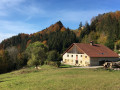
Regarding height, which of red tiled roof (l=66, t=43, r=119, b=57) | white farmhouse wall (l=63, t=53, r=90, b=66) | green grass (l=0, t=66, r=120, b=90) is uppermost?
red tiled roof (l=66, t=43, r=119, b=57)

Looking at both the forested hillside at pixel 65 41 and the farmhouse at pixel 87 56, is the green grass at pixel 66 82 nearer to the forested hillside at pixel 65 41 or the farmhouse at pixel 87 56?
the forested hillside at pixel 65 41

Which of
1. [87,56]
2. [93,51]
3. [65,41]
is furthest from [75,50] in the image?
[65,41]

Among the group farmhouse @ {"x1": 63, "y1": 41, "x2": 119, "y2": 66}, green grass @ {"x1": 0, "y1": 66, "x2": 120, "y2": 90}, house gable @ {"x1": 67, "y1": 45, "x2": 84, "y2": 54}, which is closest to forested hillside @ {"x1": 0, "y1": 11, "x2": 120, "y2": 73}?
house gable @ {"x1": 67, "y1": 45, "x2": 84, "y2": 54}

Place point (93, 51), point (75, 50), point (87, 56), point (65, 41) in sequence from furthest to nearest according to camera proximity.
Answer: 1. point (65, 41)
2. point (75, 50)
3. point (93, 51)
4. point (87, 56)

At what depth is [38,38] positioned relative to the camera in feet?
350

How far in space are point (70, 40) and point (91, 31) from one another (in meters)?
24.0

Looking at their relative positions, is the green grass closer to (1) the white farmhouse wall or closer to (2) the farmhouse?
(2) the farmhouse

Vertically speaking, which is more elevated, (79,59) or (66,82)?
(79,59)

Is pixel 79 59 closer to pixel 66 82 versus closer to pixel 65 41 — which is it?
pixel 66 82

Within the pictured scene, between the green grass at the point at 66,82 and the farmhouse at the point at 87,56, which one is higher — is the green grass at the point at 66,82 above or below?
below

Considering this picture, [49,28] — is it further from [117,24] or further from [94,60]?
[94,60]

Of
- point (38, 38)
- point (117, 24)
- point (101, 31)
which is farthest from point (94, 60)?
point (38, 38)

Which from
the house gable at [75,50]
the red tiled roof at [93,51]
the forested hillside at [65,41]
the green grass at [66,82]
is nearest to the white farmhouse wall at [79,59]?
the house gable at [75,50]

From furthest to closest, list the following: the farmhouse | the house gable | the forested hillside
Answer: the forested hillside
the house gable
the farmhouse
